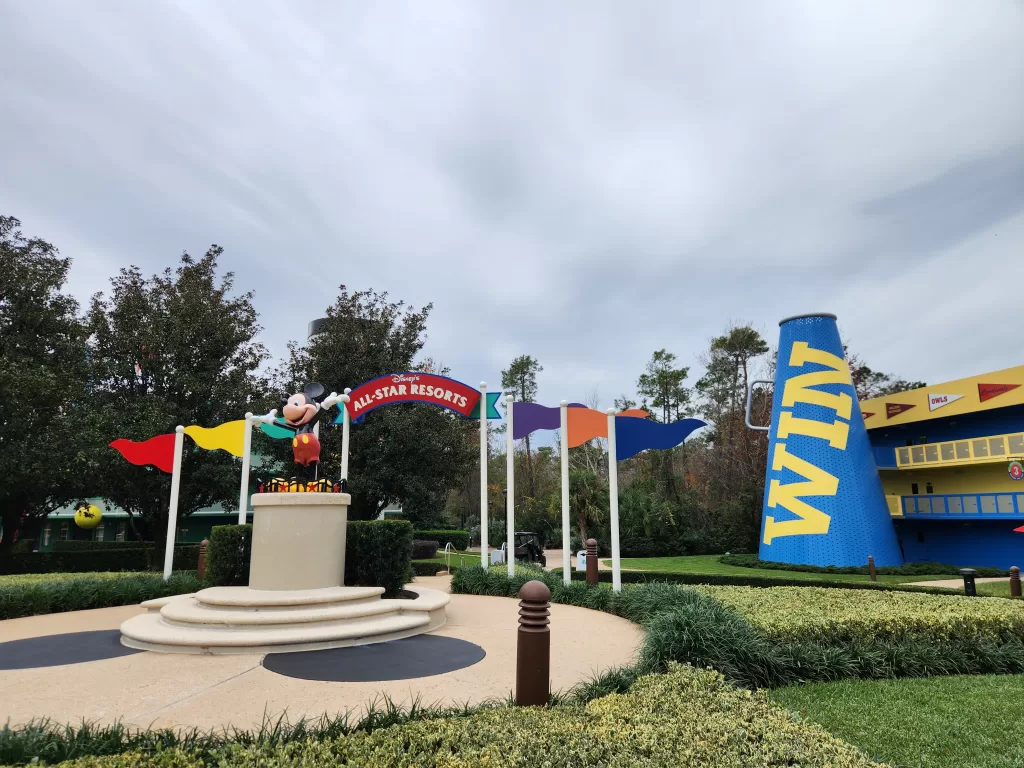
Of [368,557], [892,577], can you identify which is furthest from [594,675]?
[892,577]

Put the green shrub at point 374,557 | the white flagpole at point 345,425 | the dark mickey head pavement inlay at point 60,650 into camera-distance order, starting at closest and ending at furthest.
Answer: the dark mickey head pavement inlay at point 60,650, the green shrub at point 374,557, the white flagpole at point 345,425

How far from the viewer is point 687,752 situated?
325 centimetres

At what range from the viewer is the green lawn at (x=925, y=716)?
154 inches

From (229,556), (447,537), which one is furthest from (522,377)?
(229,556)

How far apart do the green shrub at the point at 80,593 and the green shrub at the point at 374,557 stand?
3021 mm

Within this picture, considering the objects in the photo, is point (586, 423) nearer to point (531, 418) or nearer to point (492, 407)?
point (531, 418)

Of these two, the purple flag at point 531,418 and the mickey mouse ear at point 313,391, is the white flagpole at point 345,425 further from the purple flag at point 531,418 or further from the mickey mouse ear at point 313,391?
the purple flag at point 531,418

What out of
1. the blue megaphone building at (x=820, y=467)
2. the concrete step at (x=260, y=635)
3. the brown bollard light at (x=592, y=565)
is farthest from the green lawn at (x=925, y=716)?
the blue megaphone building at (x=820, y=467)

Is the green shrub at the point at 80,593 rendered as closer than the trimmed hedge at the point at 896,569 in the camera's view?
Yes

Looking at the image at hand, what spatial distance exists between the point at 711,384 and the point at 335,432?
26840 mm

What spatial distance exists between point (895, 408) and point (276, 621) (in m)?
23.9

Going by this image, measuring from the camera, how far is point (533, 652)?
435cm

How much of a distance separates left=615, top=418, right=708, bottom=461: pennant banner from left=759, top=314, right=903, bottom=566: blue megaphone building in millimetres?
11365

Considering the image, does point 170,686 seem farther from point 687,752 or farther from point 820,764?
point 820,764
